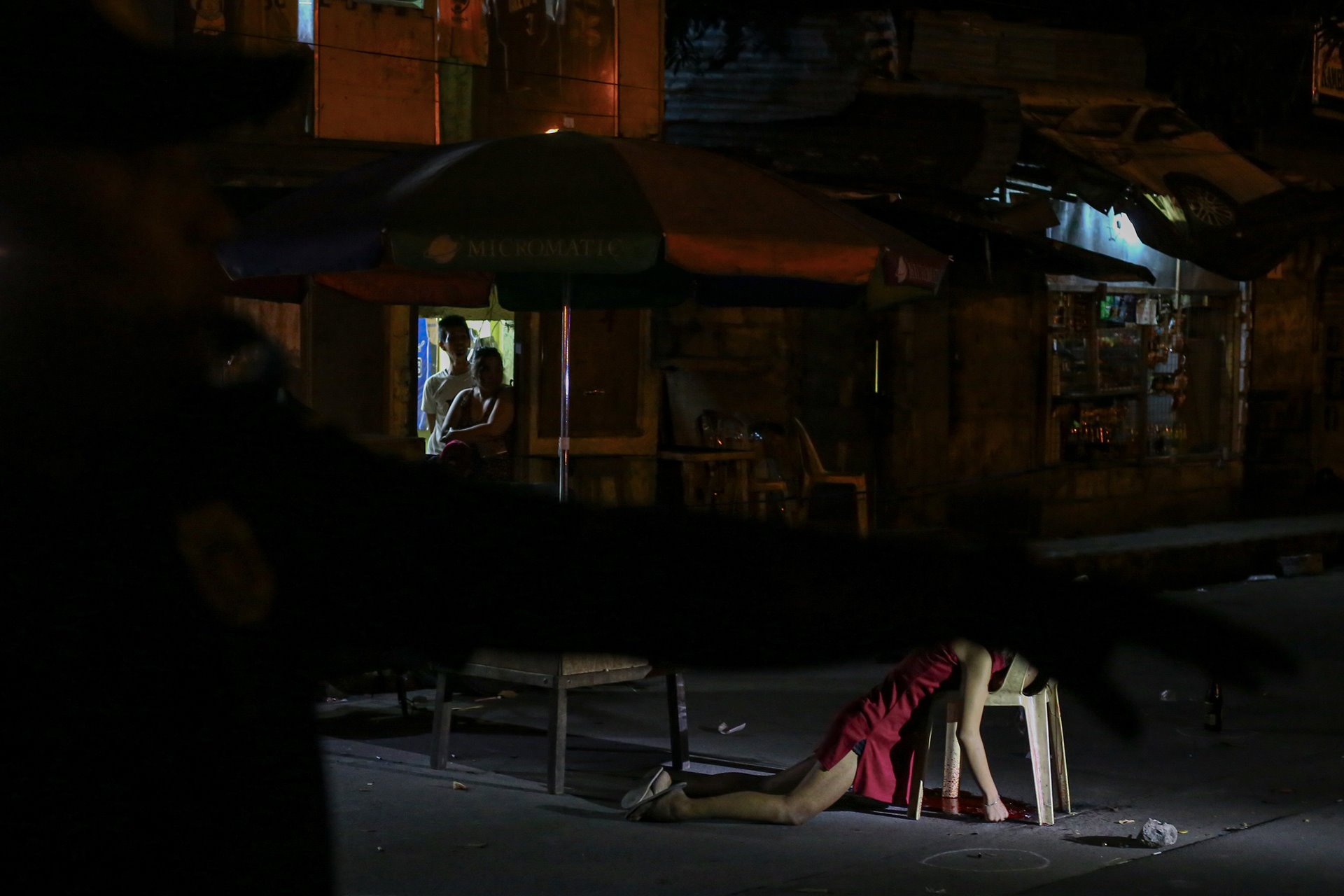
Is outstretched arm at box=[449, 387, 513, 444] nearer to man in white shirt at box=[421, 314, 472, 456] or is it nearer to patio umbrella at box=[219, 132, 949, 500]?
man in white shirt at box=[421, 314, 472, 456]

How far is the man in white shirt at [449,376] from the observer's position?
10945mm

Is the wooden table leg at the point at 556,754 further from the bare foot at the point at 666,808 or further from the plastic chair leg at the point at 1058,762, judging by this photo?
the plastic chair leg at the point at 1058,762

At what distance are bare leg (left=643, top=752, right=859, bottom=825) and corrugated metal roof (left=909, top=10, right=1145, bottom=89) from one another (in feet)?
29.8

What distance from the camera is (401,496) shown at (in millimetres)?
936

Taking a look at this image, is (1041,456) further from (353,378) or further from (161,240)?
(161,240)

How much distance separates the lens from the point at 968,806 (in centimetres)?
678

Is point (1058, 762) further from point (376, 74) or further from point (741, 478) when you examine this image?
point (376, 74)

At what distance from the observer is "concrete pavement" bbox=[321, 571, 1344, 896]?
18.8ft

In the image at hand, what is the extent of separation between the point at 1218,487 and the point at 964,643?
57.1 ft

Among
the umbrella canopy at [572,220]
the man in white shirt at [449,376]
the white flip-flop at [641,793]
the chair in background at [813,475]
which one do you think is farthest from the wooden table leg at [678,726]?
the chair in background at [813,475]

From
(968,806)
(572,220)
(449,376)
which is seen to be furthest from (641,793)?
(449,376)

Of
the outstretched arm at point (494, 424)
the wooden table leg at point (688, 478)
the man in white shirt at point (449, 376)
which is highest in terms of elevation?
the man in white shirt at point (449, 376)

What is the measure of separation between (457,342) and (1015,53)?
6471 millimetres

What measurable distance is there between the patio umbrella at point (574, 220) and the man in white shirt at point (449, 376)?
221 centimetres
